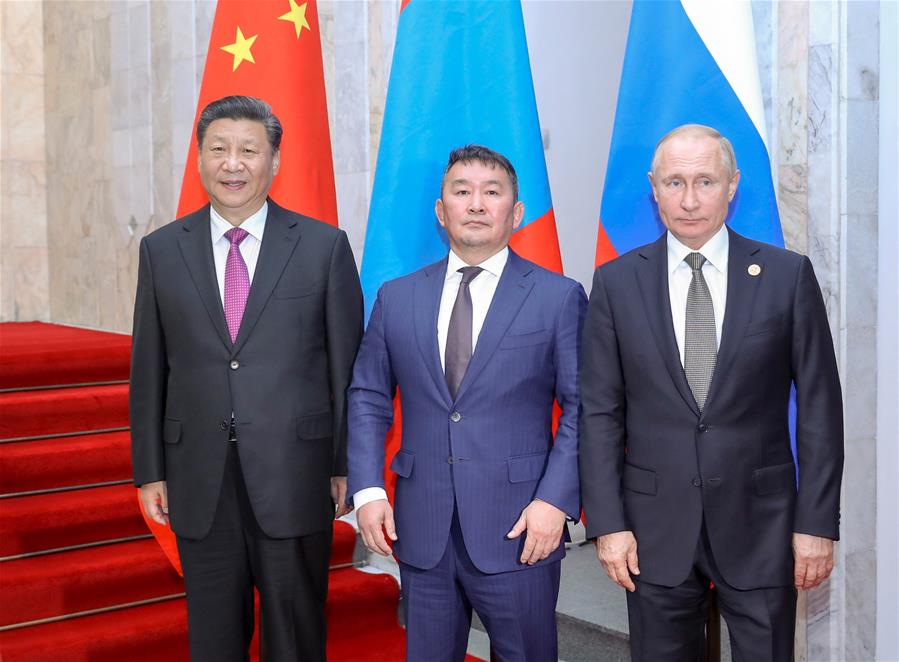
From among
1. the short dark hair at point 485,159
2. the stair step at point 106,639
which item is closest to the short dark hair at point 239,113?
the short dark hair at point 485,159

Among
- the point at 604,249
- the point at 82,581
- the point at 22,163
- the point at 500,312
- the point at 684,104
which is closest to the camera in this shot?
the point at 500,312

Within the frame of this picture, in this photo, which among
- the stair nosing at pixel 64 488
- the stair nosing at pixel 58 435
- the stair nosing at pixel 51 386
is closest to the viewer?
the stair nosing at pixel 64 488

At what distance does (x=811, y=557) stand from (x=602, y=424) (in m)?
0.52

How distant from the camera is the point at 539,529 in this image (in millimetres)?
2176

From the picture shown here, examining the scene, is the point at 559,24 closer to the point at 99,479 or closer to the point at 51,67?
the point at 99,479

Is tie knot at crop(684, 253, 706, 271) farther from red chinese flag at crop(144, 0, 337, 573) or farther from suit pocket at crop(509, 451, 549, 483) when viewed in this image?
red chinese flag at crop(144, 0, 337, 573)

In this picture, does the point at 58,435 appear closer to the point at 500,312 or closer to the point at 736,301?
the point at 500,312

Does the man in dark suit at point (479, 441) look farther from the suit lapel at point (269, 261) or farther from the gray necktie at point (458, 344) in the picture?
the suit lapel at point (269, 261)

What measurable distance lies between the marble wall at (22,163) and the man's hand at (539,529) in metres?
6.21

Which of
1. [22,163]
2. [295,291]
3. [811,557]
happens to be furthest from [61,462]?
[22,163]

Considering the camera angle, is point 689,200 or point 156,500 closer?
point 689,200

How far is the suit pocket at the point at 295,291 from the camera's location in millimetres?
2463

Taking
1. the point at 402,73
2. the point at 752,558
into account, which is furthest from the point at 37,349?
the point at 752,558

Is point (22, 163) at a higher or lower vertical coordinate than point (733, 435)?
higher
